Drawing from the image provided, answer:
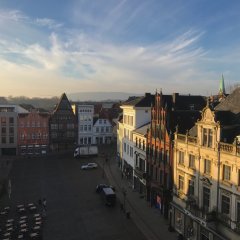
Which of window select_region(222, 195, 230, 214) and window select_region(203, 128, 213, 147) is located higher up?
window select_region(203, 128, 213, 147)

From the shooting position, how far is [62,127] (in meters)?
110

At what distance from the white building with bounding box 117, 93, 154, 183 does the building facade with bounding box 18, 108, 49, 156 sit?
126 ft

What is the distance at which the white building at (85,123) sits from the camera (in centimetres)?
11288

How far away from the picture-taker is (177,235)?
43062 millimetres

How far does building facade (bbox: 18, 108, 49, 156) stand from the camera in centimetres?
10375

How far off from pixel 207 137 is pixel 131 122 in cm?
3400

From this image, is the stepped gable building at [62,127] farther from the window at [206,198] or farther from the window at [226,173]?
the window at [226,173]

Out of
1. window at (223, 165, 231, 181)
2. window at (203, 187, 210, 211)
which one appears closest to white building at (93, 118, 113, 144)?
window at (203, 187, 210, 211)

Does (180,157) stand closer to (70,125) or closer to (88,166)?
(88,166)

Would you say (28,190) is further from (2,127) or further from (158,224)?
(2,127)

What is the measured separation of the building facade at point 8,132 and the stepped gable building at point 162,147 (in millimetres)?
60910

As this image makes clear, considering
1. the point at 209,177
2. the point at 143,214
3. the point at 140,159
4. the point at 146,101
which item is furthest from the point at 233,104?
the point at 146,101

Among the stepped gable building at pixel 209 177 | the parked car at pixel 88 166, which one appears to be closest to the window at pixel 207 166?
the stepped gable building at pixel 209 177

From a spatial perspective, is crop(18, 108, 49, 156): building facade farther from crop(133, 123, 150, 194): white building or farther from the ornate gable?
the ornate gable
